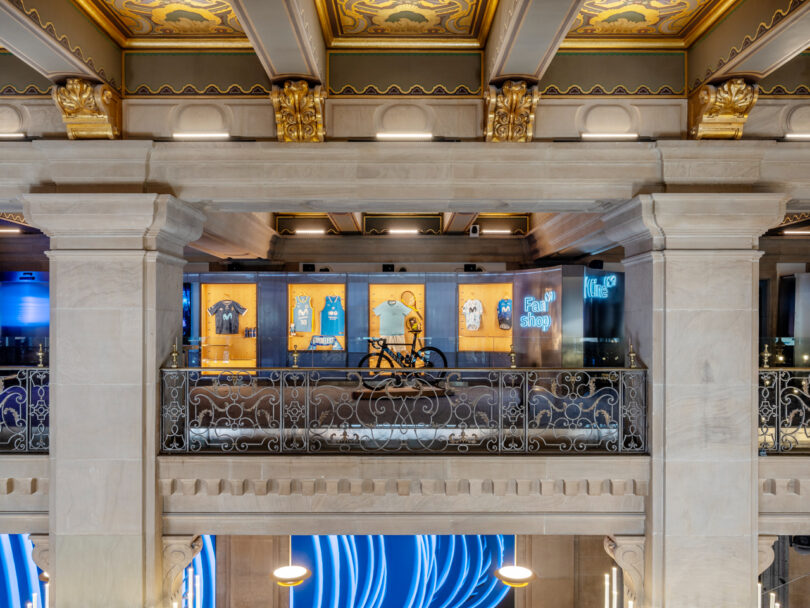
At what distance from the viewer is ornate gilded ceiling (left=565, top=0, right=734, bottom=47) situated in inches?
170

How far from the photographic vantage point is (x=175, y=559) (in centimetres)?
482

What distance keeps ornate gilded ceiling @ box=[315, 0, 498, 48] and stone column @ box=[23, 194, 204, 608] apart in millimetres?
2084

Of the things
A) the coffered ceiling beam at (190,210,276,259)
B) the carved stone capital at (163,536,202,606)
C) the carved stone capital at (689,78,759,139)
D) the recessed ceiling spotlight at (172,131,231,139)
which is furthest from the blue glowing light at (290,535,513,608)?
the carved stone capital at (689,78,759,139)

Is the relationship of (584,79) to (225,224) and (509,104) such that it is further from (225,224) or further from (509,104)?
(225,224)

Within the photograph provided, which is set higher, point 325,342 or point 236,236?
point 236,236

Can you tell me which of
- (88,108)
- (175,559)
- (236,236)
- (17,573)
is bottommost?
(17,573)

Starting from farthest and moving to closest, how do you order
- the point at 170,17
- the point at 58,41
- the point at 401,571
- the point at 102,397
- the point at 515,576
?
the point at 401,571 → the point at 515,576 → the point at 102,397 → the point at 170,17 → the point at 58,41

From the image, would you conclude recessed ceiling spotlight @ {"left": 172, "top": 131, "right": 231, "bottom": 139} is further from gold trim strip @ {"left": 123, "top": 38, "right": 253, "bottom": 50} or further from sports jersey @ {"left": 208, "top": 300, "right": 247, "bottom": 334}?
sports jersey @ {"left": 208, "top": 300, "right": 247, "bottom": 334}

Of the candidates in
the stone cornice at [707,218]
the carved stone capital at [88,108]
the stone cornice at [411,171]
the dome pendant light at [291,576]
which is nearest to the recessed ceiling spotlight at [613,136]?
the stone cornice at [411,171]

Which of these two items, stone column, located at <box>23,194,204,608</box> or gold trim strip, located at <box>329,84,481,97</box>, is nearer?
stone column, located at <box>23,194,204,608</box>

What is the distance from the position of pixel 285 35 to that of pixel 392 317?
6328 mm

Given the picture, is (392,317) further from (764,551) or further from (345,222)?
(764,551)

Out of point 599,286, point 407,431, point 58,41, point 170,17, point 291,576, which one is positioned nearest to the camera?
point 58,41

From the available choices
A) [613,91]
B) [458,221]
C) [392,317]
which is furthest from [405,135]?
[392,317]
